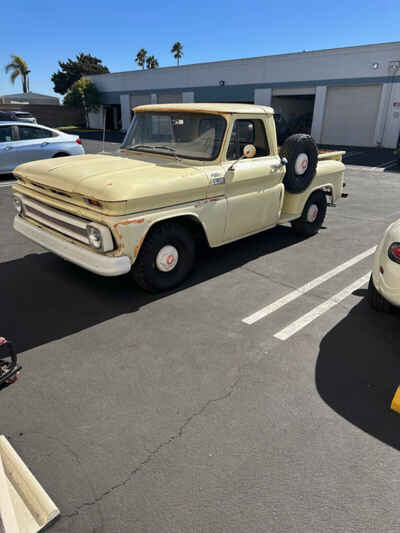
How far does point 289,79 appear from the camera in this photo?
25828 mm

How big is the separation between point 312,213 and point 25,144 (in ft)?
24.8

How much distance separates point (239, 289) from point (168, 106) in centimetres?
253

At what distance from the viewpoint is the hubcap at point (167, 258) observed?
4.14m

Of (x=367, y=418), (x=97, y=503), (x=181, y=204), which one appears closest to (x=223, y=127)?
(x=181, y=204)

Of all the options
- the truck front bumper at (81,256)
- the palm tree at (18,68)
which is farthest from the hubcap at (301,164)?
the palm tree at (18,68)

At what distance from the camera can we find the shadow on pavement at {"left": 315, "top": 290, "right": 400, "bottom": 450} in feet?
8.73

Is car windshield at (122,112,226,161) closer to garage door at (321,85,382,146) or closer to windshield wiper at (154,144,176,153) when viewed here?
windshield wiper at (154,144,176,153)

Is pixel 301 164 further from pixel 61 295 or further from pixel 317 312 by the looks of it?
pixel 61 295

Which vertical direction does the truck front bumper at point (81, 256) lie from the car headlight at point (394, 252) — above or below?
below

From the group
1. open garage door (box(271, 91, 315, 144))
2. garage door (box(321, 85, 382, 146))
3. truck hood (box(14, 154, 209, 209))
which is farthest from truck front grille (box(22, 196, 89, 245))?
open garage door (box(271, 91, 315, 144))

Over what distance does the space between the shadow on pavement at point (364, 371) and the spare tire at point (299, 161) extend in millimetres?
2265

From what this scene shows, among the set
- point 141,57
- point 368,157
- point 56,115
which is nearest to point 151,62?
point 141,57

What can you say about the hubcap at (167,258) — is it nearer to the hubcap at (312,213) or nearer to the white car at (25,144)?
the hubcap at (312,213)

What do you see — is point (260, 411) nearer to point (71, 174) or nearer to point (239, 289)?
point (239, 289)
